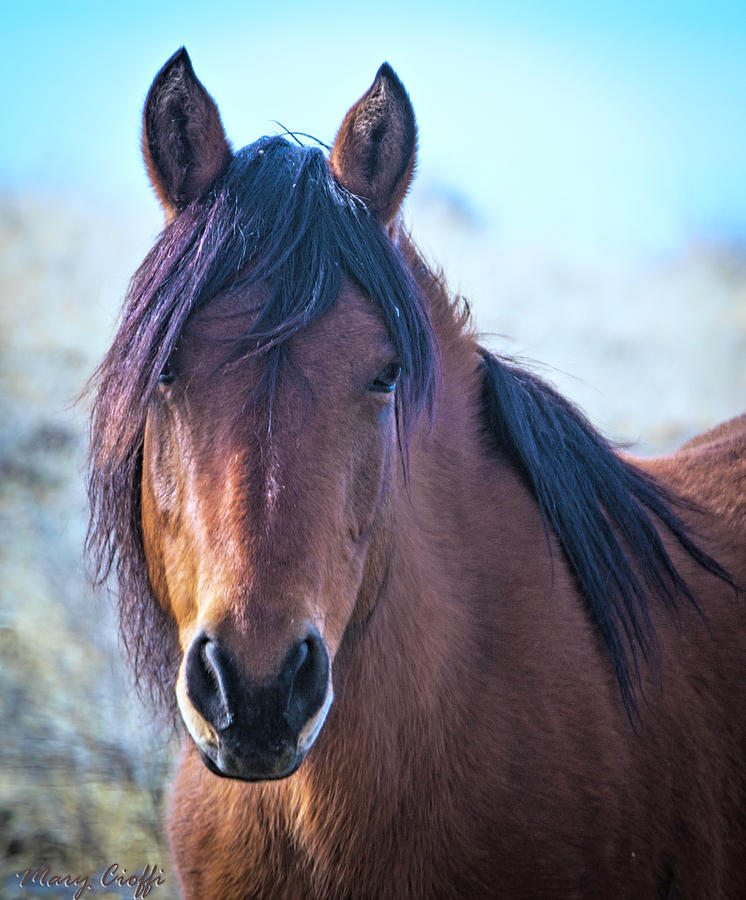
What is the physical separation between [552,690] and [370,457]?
829 millimetres

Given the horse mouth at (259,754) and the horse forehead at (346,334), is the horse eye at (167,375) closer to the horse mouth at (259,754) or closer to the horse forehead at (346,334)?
the horse forehead at (346,334)

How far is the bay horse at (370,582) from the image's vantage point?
1.56m

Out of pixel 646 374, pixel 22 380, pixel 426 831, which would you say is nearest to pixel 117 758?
pixel 426 831

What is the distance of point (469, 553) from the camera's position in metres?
2.18

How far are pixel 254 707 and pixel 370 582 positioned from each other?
1.92 ft

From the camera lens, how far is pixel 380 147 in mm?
2027

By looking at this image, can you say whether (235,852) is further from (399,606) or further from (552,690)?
(552,690)

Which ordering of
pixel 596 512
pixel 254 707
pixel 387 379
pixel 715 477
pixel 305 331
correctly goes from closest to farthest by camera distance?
pixel 254 707, pixel 305 331, pixel 387 379, pixel 596 512, pixel 715 477

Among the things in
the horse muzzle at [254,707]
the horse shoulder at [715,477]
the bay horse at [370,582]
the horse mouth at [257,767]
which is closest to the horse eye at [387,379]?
the bay horse at [370,582]

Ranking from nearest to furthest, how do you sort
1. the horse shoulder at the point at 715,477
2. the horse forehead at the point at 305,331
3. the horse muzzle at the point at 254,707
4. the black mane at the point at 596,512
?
the horse muzzle at the point at 254,707, the horse forehead at the point at 305,331, the black mane at the point at 596,512, the horse shoulder at the point at 715,477

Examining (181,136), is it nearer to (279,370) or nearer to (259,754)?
(279,370)

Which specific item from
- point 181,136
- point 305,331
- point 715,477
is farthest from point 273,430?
point 715,477

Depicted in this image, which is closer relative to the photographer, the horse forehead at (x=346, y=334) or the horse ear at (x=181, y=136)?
the horse forehead at (x=346, y=334)

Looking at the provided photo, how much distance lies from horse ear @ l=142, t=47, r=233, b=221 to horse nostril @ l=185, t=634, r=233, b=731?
1.14 meters
